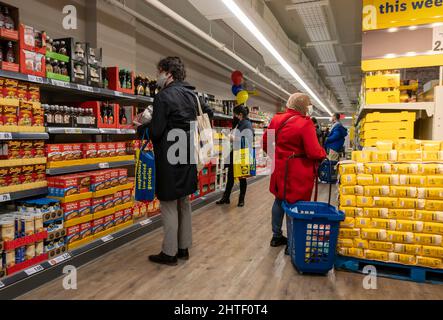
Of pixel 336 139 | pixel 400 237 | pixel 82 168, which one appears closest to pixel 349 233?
pixel 400 237

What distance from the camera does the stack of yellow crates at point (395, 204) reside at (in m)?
2.97

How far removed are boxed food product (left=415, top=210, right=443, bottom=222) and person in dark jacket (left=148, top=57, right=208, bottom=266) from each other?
6.76ft

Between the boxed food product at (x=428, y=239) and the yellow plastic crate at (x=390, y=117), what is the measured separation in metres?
1.40

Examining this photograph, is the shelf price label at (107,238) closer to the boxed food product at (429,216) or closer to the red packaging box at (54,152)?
the red packaging box at (54,152)

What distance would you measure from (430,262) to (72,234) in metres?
3.26

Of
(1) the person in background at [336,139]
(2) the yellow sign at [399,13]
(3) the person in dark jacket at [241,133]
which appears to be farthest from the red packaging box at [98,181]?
(1) the person in background at [336,139]

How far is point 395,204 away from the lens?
3061mm

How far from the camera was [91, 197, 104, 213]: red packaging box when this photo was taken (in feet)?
11.7

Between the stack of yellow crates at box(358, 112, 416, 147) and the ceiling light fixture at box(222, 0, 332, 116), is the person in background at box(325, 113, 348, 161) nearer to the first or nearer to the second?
the ceiling light fixture at box(222, 0, 332, 116)

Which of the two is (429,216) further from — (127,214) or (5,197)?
(5,197)

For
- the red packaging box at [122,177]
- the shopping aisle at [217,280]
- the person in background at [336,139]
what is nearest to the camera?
the shopping aisle at [217,280]

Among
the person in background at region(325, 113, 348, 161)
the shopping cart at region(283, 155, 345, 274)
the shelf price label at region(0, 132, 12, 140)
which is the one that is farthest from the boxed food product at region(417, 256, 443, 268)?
the person in background at region(325, 113, 348, 161)
